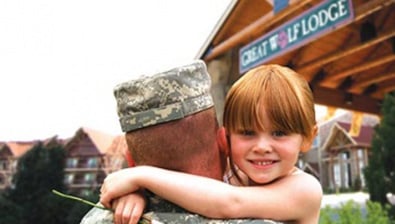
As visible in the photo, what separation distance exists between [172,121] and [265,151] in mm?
177

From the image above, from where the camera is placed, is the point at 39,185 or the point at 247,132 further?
the point at 39,185

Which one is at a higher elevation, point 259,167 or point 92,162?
point 259,167

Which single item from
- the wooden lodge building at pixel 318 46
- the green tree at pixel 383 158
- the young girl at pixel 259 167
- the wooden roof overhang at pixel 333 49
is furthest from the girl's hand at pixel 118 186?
the green tree at pixel 383 158

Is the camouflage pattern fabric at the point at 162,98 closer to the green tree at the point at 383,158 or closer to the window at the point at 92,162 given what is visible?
the green tree at the point at 383,158

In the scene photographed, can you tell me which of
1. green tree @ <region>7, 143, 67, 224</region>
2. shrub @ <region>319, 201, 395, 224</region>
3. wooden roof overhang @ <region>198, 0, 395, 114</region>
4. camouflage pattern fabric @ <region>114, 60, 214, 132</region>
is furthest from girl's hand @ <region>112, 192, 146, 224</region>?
green tree @ <region>7, 143, 67, 224</region>

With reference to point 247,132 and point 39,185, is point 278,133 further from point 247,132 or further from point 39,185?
point 39,185

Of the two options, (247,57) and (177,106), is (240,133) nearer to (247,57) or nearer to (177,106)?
(177,106)

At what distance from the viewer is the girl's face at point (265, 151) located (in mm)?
875

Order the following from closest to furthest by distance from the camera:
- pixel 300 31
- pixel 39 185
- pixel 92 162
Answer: pixel 300 31
pixel 39 185
pixel 92 162

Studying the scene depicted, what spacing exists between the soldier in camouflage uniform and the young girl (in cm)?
2

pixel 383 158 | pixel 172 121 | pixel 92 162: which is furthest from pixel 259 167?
pixel 92 162

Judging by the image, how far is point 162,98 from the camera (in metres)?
0.87

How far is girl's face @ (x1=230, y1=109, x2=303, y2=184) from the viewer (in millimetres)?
875

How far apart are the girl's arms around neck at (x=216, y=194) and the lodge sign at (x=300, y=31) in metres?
2.87
